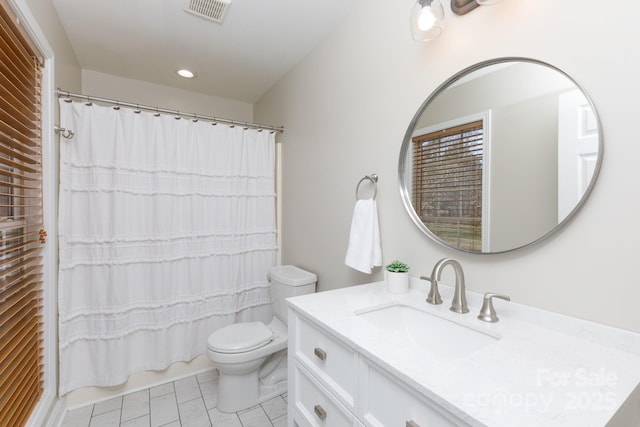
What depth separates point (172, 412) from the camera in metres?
1.76

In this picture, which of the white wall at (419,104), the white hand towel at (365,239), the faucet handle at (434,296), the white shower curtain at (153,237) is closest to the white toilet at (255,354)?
the white wall at (419,104)

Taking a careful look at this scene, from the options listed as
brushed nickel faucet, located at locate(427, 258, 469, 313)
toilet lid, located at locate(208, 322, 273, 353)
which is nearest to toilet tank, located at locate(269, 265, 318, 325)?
toilet lid, located at locate(208, 322, 273, 353)

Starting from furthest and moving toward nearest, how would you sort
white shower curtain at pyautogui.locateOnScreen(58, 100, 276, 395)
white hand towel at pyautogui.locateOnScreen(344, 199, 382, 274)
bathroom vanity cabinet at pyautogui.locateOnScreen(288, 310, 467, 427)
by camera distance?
1. white shower curtain at pyautogui.locateOnScreen(58, 100, 276, 395)
2. white hand towel at pyautogui.locateOnScreen(344, 199, 382, 274)
3. bathroom vanity cabinet at pyautogui.locateOnScreen(288, 310, 467, 427)

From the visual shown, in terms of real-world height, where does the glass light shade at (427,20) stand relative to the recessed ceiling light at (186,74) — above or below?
below

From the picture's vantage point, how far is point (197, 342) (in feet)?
7.12

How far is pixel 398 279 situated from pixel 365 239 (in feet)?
0.93

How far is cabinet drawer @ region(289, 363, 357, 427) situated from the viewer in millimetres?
913

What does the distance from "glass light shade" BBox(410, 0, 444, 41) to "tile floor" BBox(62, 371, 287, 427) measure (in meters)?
2.08

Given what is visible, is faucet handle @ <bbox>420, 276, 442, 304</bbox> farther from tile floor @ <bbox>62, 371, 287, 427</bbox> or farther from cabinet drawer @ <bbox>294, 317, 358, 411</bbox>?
tile floor @ <bbox>62, 371, 287, 427</bbox>

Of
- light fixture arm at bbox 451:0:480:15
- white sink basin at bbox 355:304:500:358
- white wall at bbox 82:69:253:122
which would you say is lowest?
white sink basin at bbox 355:304:500:358

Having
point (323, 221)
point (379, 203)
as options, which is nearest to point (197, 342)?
point (323, 221)

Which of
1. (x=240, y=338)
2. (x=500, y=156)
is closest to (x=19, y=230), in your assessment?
(x=240, y=338)

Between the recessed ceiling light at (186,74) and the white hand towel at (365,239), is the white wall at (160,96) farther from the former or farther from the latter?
the white hand towel at (365,239)

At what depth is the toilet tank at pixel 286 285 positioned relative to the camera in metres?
1.95
